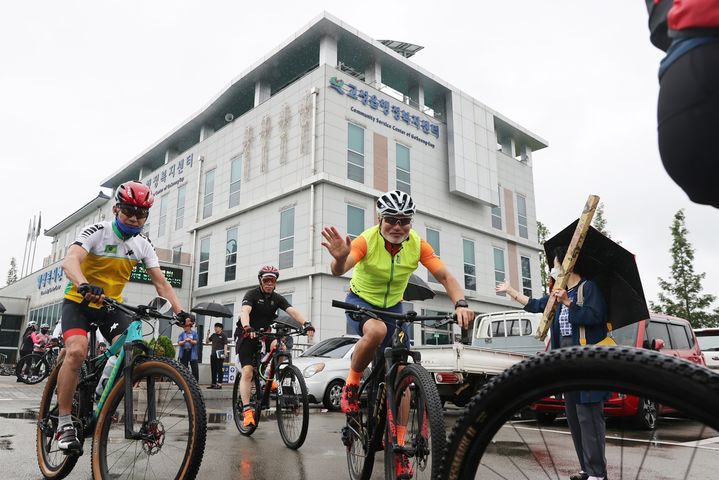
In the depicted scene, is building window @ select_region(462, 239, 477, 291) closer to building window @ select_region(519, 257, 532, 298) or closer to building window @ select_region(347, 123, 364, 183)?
building window @ select_region(519, 257, 532, 298)

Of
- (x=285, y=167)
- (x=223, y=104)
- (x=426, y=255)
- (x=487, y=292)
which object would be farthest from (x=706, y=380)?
(x=223, y=104)

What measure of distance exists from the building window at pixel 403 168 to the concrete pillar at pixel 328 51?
5135 millimetres

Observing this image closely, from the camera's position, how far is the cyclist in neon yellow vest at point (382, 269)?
3.82 meters

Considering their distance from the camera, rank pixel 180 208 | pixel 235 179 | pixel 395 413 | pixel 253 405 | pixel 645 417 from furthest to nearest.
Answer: pixel 180 208, pixel 235 179, pixel 253 405, pixel 395 413, pixel 645 417

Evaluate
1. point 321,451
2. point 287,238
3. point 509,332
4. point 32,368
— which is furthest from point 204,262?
point 321,451

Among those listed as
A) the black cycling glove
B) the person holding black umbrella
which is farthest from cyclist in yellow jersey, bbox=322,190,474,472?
the black cycling glove

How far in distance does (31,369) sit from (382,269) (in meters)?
16.0

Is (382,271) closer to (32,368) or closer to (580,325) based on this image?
(580,325)

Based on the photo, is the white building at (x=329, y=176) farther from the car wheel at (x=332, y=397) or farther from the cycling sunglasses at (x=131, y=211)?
the cycling sunglasses at (x=131, y=211)

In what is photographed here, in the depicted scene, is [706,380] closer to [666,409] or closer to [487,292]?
[666,409]

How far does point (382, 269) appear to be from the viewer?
13.3 ft

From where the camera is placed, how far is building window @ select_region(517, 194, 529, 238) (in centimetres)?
3362

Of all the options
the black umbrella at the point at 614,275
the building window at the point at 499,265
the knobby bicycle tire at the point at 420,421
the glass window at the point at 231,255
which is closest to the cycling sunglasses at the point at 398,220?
the knobby bicycle tire at the point at 420,421

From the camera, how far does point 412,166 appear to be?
2758 centimetres
